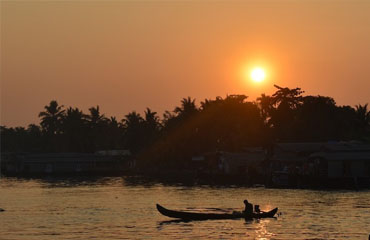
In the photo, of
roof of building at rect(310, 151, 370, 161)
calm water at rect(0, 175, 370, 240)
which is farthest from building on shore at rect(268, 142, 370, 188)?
calm water at rect(0, 175, 370, 240)

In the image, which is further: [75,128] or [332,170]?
[75,128]

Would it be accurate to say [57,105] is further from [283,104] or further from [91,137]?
[283,104]

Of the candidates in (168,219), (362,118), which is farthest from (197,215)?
(362,118)

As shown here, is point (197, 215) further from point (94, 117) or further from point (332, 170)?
point (94, 117)

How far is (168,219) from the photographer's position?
5391 centimetres

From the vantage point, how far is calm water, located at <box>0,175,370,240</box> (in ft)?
154

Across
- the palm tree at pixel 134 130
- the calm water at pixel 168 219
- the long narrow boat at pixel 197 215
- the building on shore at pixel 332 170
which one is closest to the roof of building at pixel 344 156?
the building on shore at pixel 332 170

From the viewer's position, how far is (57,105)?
179m

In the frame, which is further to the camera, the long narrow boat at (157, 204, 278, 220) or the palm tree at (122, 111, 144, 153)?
the palm tree at (122, 111, 144, 153)

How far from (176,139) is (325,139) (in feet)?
88.4

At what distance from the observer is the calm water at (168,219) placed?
47062 mm

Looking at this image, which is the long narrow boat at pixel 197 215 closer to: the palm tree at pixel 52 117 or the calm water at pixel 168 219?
the calm water at pixel 168 219

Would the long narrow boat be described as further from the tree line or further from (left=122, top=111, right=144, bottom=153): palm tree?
(left=122, top=111, right=144, bottom=153): palm tree

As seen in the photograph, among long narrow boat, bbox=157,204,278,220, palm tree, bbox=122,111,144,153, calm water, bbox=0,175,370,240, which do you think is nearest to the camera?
calm water, bbox=0,175,370,240
